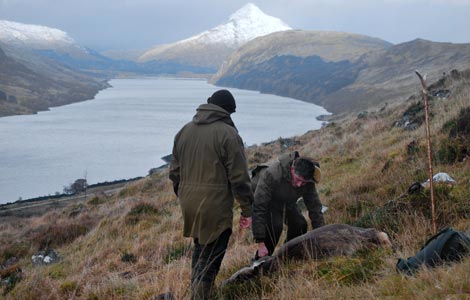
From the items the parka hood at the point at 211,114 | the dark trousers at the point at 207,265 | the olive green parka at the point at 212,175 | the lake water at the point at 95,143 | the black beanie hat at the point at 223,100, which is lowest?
the lake water at the point at 95,143

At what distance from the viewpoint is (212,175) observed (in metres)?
3.96

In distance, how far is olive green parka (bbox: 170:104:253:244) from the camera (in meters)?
3.95

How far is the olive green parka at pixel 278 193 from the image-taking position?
4953mm

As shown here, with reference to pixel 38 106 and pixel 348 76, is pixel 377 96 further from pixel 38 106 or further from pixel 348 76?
pixel 38 106

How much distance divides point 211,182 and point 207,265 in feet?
2.29

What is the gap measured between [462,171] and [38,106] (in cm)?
12113

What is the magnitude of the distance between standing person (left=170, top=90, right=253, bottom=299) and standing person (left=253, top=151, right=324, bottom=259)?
0.74 meters

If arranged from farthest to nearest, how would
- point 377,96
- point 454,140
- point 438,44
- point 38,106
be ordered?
point 438,44 → point 38,106 → point 377,96 → point 454,140

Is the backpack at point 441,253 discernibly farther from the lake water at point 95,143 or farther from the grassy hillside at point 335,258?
the lake water at point 95,143

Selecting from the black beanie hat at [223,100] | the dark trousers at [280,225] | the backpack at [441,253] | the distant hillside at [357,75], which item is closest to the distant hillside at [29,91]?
the distant hillside at [357,75]

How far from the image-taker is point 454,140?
754 centimetres

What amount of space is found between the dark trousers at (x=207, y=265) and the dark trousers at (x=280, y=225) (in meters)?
1.10

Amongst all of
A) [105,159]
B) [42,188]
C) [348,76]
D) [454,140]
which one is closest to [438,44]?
[348,76]

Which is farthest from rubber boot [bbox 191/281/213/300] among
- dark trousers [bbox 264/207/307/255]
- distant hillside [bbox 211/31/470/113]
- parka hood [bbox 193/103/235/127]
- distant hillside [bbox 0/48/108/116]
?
distant hillside [bbox 0/48/108/116]
